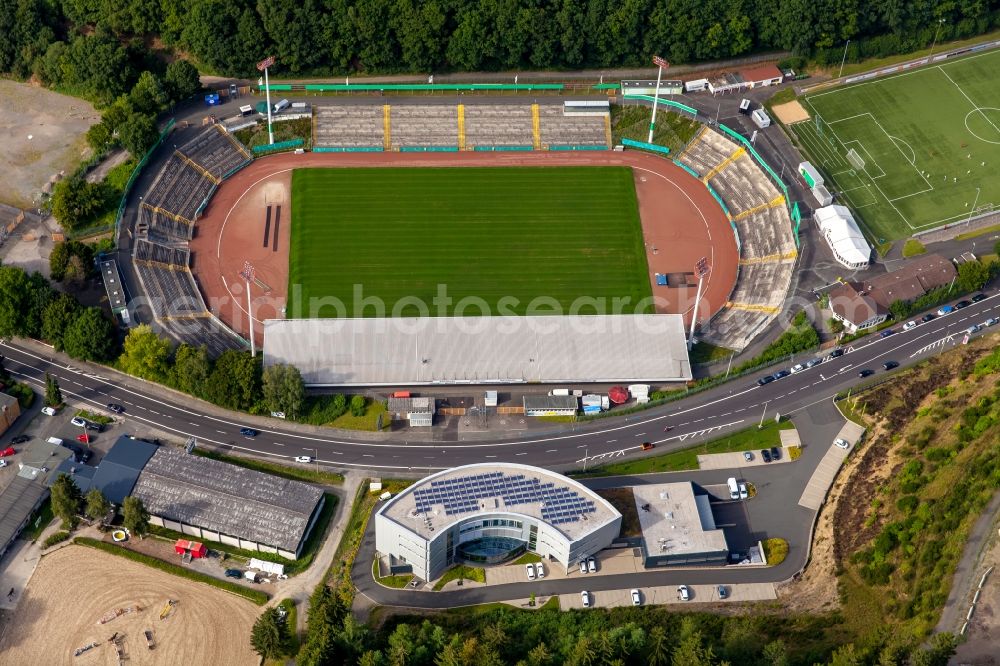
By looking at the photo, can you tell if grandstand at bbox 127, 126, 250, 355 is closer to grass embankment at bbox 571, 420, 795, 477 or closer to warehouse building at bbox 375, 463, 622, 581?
warehouse building at bbox 375, 463, 622, 581

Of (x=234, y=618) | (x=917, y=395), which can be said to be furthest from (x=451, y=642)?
(x=917, y=395)

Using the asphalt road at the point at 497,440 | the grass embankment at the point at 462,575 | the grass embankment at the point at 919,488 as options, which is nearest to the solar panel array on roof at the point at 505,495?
the grass embankment at the point at 462,575

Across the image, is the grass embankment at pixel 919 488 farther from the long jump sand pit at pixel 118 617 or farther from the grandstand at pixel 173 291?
the grandstand at pixel 173 291

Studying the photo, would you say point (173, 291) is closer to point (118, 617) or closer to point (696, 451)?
point (118, 617)

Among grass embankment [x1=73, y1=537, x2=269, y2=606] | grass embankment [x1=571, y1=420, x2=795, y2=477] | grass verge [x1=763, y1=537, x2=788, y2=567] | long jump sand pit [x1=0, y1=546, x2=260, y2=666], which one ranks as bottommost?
long jump sand pit [x1=0, y1=546, x2=260, y2=666]

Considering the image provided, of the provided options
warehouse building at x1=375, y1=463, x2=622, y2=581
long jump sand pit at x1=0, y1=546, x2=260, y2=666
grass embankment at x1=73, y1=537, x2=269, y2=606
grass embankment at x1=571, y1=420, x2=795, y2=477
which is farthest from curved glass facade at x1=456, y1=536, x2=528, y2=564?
long jump sand pit at x1=0, y1=546, x2=260, y2=666

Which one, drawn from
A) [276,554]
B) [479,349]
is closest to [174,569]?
[276,554]
